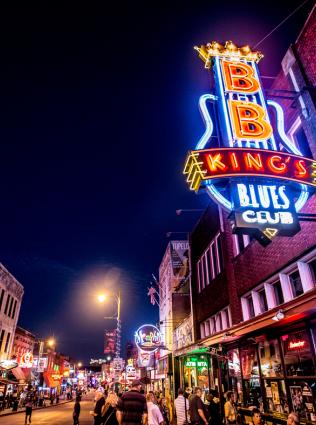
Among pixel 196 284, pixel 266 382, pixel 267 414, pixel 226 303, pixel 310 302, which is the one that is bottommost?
pixel 267 414

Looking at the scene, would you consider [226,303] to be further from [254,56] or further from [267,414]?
Result: [254,56]

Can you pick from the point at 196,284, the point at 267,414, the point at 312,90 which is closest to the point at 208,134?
the point at 312,90

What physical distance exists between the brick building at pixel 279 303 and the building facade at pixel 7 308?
2718 cm

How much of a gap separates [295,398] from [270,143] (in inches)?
302

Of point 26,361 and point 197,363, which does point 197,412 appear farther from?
point 26,361

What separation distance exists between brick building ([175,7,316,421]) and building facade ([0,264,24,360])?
27.2 metres

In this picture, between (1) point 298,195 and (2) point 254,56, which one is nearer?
(1) point 298,195

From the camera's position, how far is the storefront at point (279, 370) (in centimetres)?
870

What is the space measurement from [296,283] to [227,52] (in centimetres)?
985

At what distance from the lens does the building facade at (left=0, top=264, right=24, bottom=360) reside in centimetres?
3588

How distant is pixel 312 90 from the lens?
34.9 feet

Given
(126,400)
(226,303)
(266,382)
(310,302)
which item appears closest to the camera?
(126,400)

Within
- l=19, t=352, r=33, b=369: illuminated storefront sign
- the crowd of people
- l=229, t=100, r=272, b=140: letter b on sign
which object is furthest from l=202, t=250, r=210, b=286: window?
l=19, t=352, r=33, b=369: illuminated storefront sign

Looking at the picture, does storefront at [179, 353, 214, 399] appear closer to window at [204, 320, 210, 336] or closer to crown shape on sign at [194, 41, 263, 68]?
window at [204, 320, 210, 336]
